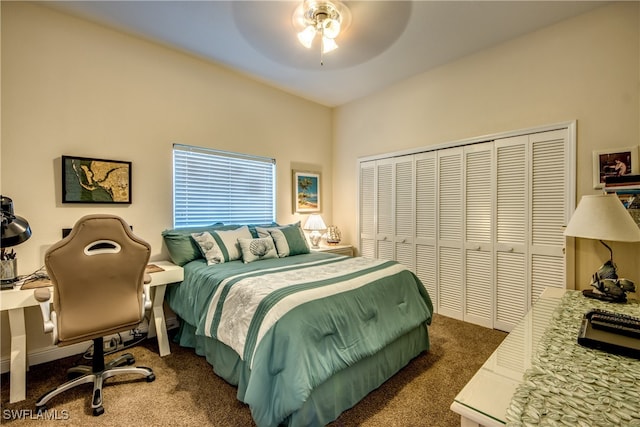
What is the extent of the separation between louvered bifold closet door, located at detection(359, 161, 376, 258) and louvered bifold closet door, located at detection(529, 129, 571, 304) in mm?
1792

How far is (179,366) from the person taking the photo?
2.27m

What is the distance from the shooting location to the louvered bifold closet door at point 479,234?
2.96 meters

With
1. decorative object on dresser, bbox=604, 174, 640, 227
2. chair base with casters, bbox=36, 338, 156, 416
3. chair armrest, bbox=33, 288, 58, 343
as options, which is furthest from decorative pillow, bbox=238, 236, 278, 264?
decorative object on dresser, bbox=604, 174, 640, 227

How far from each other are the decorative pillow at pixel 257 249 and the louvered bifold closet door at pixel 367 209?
1571 mm

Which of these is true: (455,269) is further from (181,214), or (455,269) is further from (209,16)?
(209,16)

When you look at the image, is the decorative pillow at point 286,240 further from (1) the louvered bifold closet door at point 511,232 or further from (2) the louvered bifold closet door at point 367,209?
(1) the louvered bifold closet door at point 511,232

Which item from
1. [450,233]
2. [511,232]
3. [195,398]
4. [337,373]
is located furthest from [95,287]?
[511,232]

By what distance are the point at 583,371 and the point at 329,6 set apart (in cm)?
252

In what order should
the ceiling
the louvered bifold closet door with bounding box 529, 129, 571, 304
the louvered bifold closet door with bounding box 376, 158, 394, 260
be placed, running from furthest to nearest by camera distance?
1. the louvered bifold closet door with bounding box 376, 158, 394, 260
2. the louvered bifold closet door with bounding box 529, 129, 571, 304
3. the ceiling

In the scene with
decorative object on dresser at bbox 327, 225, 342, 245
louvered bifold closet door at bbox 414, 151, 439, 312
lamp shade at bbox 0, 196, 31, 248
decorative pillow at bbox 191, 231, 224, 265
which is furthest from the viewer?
decorative object on dresser at bbox 327, 225, 342, 245

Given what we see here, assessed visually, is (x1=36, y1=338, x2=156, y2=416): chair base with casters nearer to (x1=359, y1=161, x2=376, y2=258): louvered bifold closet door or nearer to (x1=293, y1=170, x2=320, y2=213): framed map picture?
(x1=293, y1=170, x2=320, y2=213): framed map picture

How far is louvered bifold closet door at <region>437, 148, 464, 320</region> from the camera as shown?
3170 millimetres

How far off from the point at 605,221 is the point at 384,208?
2.33m

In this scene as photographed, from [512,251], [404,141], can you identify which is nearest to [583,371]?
[512,251]
